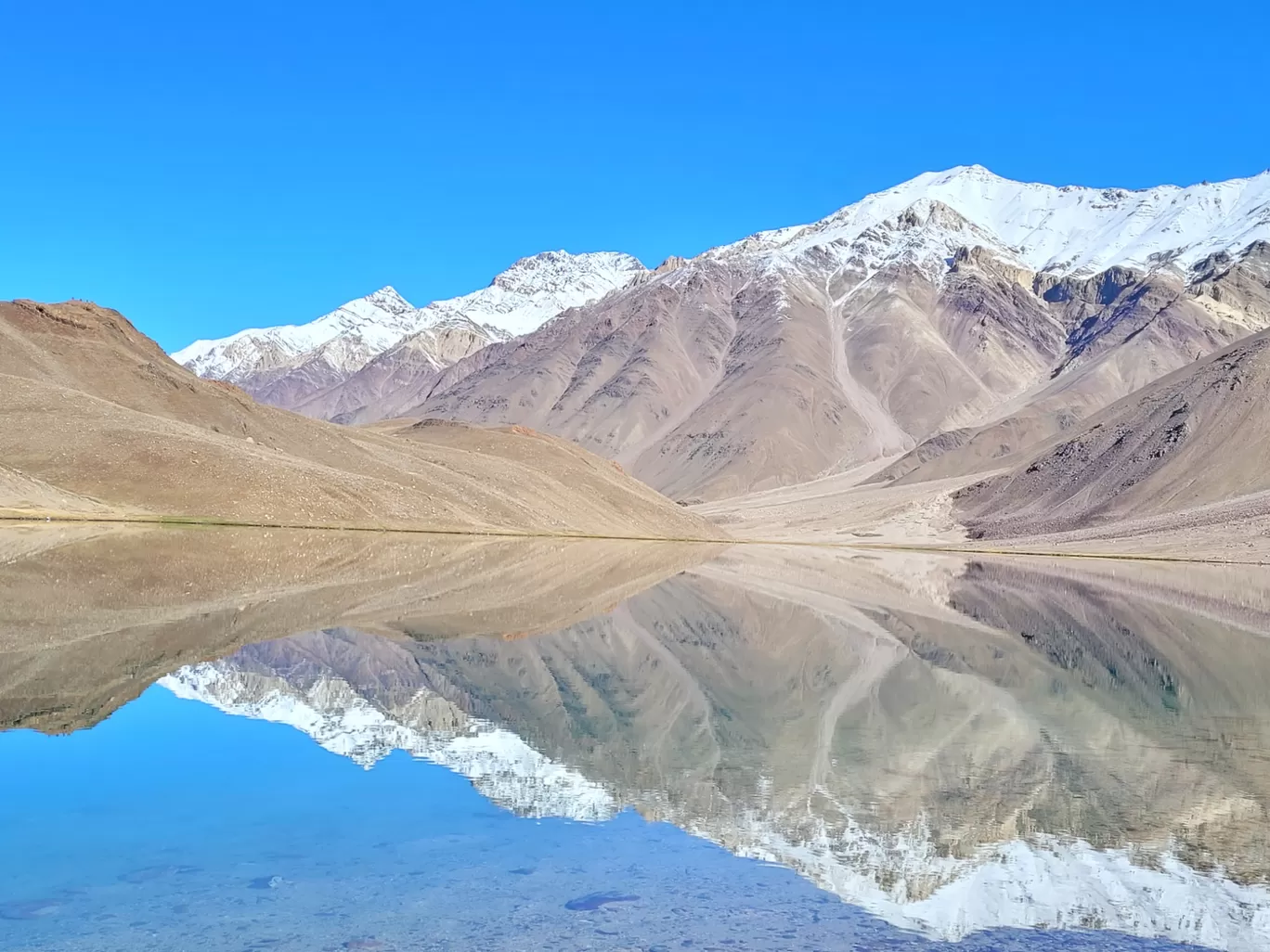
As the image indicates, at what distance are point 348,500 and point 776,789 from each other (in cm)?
→ 6684

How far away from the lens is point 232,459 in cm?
7662

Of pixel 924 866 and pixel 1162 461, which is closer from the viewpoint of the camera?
pixel 924 866

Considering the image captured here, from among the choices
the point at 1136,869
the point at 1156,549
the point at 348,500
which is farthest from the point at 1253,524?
the point at 1136,869

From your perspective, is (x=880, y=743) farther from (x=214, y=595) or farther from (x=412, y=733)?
(x=214, y=595)

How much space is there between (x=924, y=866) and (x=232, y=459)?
2792 inches

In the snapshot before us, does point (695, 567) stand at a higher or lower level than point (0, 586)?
higher

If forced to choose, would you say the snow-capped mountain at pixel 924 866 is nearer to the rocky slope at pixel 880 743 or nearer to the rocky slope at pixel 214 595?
the rocky slope at pixel 880 743

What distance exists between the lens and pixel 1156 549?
9088 cm

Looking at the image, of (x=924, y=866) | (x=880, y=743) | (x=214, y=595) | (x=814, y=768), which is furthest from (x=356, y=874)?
(x=214, y=595)

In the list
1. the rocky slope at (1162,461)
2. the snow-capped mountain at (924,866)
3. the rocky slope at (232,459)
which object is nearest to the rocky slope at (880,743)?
the snow-capped mountain at (924,866)

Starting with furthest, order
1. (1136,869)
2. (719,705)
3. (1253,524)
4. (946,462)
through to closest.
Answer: (946,462), (1253,524), (719,705), (1136,869)

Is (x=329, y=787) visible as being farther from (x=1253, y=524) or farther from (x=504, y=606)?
(x=1253, y=524)

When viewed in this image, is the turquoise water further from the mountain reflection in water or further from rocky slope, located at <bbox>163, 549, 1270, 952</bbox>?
rocky slope, located at <bbox>163, 549, 1270, 952</bbox>

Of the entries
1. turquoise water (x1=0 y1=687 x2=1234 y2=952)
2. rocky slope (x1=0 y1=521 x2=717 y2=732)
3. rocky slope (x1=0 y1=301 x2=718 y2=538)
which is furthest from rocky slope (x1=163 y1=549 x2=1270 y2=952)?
rocky slope (x1=0 y1=301 x2=718 y2=538)
